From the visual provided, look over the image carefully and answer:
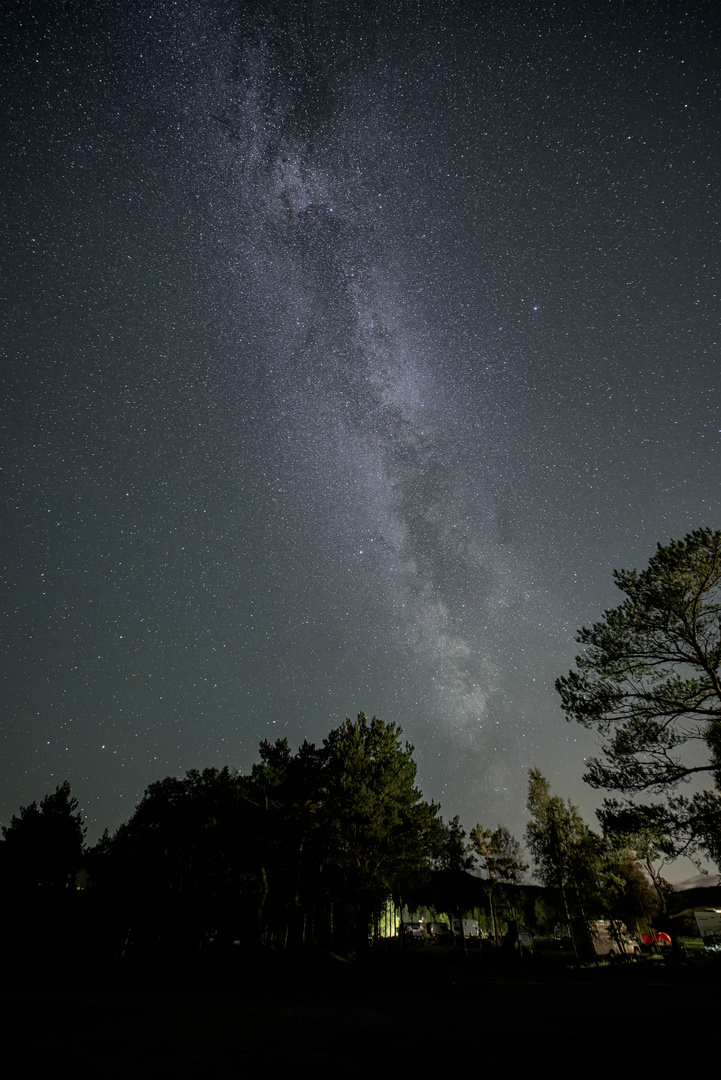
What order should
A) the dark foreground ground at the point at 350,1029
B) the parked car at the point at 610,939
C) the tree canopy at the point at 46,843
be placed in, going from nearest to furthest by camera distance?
the dark foreground ground at the point at 350,1029
the parked car at the point at 610,939
the tree canopy at the point at 46,843

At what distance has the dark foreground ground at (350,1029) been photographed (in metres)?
6.26

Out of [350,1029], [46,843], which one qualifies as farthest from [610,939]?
[46,843]

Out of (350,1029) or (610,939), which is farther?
(610,939)

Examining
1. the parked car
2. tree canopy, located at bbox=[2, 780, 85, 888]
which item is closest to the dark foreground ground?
the parked car

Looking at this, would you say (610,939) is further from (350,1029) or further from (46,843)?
(46,843)

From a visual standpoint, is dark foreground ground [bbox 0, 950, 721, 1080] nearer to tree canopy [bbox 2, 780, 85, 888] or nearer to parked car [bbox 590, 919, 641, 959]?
parked car [bbox 590, 919, 641, 959]

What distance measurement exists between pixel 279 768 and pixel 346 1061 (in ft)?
99.0

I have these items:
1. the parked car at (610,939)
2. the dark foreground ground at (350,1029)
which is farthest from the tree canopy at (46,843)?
the parked car at (610,939)

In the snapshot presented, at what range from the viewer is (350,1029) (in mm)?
8914

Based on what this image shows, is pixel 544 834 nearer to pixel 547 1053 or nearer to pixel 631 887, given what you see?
pixel 631 887

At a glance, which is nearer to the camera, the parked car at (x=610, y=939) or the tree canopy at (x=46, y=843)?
the parked car at (x=610, y=939)

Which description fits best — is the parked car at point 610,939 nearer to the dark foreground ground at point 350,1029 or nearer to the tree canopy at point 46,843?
the dark foreground ground at point 350,1029

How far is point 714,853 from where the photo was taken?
14.4 m

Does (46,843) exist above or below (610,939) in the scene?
above
